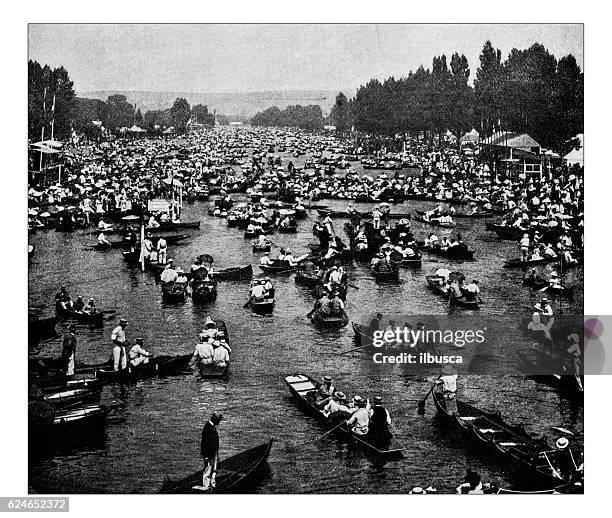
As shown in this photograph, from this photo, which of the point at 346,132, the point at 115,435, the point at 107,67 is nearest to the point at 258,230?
the point at 346,132

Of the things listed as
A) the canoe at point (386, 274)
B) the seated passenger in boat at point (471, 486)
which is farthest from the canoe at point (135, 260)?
the seated passenger in boat at point (471, 486)

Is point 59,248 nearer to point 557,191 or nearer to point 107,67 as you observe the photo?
point 107,67

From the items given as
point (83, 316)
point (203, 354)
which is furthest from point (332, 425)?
point (83, 316)

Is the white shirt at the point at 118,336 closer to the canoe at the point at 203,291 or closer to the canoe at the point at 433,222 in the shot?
the canoe at the point at 203,291

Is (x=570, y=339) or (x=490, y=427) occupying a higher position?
(x=570, y=339)

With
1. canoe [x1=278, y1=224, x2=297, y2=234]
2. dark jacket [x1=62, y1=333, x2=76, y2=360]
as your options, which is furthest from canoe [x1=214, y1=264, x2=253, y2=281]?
dark jacket [x1=62, y1=333, x2=76, y2=360]

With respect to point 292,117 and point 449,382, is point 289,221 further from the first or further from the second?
point 449,382
